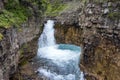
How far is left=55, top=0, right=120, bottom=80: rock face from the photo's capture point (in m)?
15.1

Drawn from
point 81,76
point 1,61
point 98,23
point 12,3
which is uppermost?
point 12,3

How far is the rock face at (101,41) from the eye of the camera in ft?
49.4

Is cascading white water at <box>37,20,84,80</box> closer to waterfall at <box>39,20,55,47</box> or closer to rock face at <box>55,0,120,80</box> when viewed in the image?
rock face at <box>55,0,120,80</box>

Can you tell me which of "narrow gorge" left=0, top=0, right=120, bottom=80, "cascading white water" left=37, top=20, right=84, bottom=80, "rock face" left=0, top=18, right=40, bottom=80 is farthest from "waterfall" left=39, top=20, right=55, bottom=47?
"rock face" left=0, top=18, right=40, bottom=80

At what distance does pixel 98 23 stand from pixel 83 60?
12.1 ft

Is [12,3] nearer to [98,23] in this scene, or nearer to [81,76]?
[98,23]

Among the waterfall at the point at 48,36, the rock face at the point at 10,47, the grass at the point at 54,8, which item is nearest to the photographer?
the rock face at the point at 10,47

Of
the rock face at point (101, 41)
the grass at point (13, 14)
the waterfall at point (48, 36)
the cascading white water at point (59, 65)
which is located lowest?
the cascading white water at point (59, 65)

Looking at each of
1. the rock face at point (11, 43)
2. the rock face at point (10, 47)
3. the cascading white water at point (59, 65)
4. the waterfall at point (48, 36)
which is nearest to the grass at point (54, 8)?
the waterfall at point (48, 36)

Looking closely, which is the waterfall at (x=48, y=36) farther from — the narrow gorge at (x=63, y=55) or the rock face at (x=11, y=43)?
the rock face at (x=11, y=43)

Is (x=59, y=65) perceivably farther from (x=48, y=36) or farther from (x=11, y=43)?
(x=48, y=36)

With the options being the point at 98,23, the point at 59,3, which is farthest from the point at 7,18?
the point at 59,3

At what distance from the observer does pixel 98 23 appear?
1659 centimetres

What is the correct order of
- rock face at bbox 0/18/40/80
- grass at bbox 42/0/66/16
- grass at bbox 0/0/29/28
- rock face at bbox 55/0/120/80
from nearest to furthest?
1. rock face at bbox 0/18/40/80
2. grass at bbox 0/0/29/28
3. rock face at bbox 55/0/120/80
4. grass at bbox 42/0/66/16
